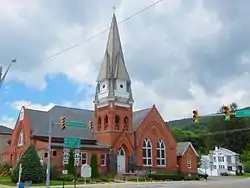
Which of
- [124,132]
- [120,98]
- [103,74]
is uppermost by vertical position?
[103,74]

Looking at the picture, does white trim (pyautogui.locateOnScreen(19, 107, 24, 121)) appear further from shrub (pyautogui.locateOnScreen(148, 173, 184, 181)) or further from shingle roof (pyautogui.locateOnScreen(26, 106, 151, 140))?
shrub (pyautogui.locateOnScreen(148, 173, 184, 181))

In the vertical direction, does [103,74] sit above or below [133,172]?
above

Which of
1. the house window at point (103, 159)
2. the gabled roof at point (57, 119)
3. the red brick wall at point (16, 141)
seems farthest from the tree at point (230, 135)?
the red brick wall at point (16, 141)

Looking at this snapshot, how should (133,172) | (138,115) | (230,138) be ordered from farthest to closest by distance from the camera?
(230,138) < (138,115) < (133,172)

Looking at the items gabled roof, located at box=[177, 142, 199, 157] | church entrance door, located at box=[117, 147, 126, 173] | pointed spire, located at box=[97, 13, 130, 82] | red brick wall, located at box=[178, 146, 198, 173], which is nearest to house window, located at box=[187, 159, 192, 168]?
red brick wall, located at box=[178, 146, 198, 173]

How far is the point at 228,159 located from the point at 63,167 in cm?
6609

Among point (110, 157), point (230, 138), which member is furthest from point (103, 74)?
point (230, 138)

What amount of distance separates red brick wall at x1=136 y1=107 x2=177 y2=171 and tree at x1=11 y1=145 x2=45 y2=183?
20.5 m

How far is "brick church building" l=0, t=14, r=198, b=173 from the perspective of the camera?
190ft

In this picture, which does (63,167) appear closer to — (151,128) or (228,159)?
(151,128)

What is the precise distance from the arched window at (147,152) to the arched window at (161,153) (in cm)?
173

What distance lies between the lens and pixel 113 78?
6169 cm

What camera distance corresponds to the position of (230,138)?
124m

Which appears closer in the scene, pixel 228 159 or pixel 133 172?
pixel 133 172
